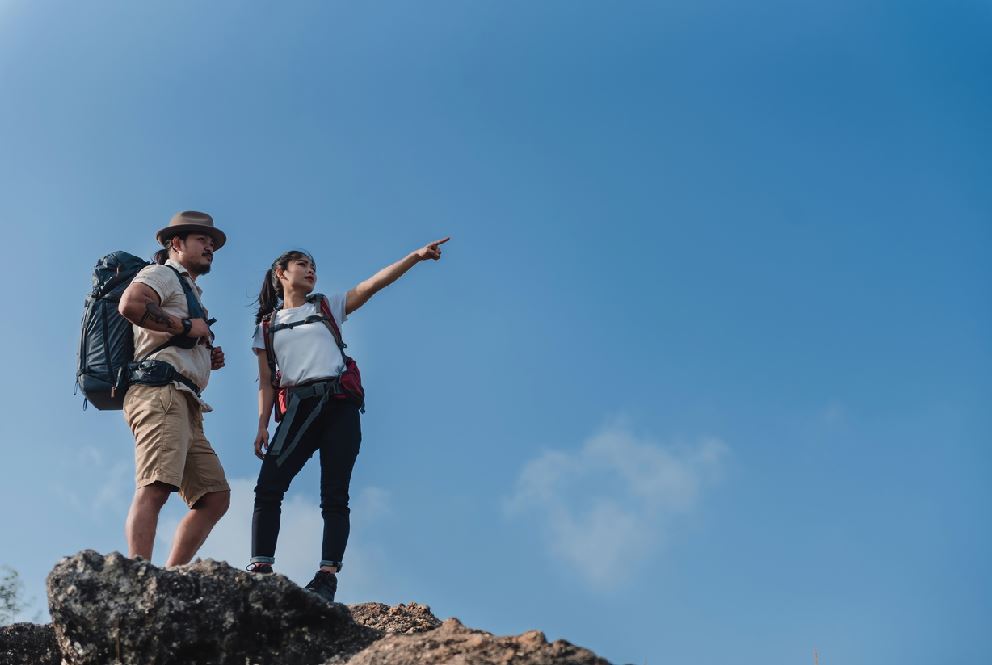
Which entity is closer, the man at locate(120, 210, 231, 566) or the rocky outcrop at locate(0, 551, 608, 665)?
the rocky outcrop at locate(0, 551, 608, 665)

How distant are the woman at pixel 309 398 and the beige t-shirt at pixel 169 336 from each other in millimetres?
452

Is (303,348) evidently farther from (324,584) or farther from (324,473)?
(324,584)

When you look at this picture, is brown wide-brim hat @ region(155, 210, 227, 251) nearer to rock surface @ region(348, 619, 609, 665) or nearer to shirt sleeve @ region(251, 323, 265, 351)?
shirt sleeve @ region(251, 323, 265, 351)

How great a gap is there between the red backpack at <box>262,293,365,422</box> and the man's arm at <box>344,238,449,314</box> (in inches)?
8.2

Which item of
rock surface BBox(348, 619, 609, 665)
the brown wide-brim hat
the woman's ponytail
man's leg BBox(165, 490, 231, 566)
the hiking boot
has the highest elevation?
the brown wide-brim hat

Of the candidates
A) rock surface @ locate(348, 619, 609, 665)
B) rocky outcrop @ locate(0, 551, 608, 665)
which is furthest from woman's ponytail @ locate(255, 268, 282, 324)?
rock surface @ locate(348, 619, 609, 665)

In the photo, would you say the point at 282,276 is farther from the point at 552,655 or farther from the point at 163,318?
the point at 552,655

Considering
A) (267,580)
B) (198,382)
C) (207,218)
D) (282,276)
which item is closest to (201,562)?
(267,580)

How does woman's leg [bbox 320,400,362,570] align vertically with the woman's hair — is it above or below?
below

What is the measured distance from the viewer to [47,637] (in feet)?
21.5

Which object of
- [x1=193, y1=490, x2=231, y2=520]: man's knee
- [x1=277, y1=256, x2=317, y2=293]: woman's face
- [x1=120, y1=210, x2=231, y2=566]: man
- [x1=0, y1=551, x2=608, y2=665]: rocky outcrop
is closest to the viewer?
[x1=0, y1=551, x2=608, y2=665]: rocky outcrop

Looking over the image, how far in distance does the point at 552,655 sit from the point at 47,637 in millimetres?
3659

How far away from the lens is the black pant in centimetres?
729

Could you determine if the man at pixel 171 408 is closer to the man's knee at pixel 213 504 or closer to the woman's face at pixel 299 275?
the man's knee at pixel 213 504
